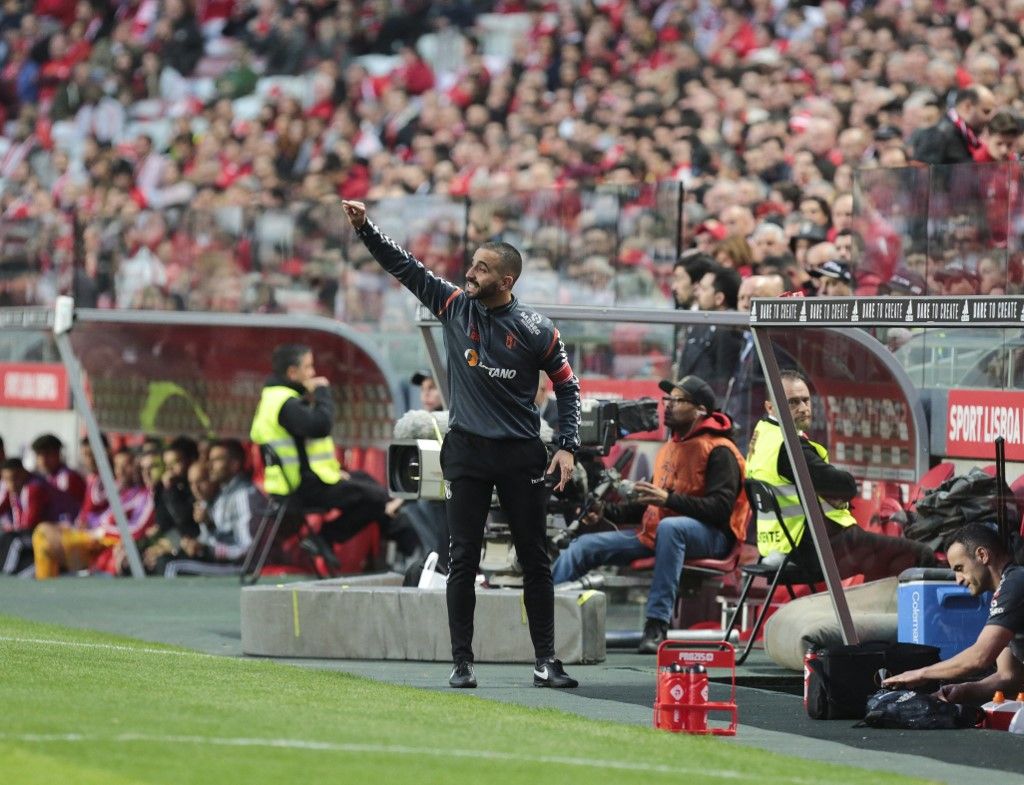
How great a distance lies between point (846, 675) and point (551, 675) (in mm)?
1461

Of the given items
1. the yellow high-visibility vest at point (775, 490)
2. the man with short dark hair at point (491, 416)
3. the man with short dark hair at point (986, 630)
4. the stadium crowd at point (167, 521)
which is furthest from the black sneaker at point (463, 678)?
the stadium crowd at point (167, 521)

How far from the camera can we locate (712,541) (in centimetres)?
1237

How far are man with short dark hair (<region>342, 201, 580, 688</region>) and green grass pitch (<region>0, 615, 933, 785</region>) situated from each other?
0.68 metres

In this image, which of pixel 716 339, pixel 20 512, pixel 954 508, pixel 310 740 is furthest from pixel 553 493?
pixel 20 512

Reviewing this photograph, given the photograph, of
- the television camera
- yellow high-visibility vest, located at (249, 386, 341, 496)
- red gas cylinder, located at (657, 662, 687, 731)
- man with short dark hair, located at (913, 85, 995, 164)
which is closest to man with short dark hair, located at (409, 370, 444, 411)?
yellow high-visibility vest, located at (249, 386, 341, 496)

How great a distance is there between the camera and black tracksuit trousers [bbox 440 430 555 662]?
31.8 feet

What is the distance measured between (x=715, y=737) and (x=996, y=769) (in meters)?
1.12

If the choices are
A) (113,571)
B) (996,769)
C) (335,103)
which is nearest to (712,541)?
(996,769)

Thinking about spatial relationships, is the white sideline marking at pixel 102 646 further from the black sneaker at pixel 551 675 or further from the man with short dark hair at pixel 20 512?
the man with short dark hair at pixel 20 512

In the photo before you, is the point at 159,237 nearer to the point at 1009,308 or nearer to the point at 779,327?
the point at 779,327

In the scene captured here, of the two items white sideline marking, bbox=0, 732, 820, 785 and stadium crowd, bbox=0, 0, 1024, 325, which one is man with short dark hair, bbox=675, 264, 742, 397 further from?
white sideline marking, bbox=0, 732, 820, 785

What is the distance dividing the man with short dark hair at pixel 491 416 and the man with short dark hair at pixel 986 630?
1.73m

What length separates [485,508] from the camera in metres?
9.80

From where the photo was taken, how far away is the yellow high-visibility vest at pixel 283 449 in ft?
51.8
